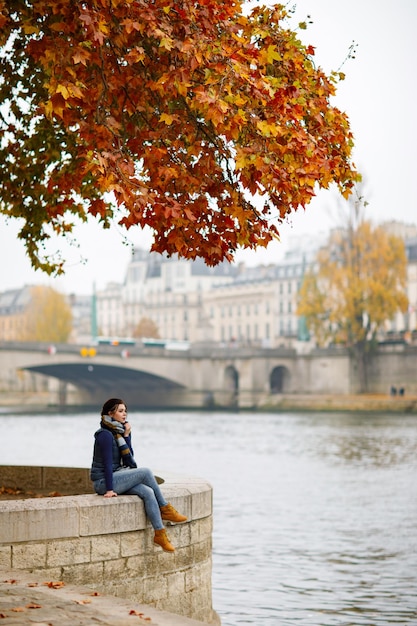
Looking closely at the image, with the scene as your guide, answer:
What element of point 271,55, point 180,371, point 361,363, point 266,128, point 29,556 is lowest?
point 29,556

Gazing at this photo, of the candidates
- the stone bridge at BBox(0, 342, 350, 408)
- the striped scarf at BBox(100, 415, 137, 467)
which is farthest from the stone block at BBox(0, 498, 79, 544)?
→ the stone bridge at BBox(0, 342, 350, 408)

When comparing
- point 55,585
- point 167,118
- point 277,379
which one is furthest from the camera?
point 277,379

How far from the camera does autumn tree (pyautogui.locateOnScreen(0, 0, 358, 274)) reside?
1070cm

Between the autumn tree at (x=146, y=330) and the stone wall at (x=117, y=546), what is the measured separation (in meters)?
141

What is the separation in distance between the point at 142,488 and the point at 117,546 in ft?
1.78

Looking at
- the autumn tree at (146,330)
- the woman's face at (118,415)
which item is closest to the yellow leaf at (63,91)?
the woman's face at (118,415)

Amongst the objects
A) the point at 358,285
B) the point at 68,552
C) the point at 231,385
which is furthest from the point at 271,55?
the point at 231,385

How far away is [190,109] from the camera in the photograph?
11609mm

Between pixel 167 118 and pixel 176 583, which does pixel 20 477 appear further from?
pixel 167 118

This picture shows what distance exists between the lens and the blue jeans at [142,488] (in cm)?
1093

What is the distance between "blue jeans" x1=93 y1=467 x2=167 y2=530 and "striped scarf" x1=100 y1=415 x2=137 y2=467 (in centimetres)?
11

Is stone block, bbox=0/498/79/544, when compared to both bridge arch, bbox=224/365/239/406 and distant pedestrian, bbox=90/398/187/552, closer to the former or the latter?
distant pedestrian, bbox=90/398/187/552

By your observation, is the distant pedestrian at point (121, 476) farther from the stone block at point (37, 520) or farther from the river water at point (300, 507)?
the river water at point (300, 507)

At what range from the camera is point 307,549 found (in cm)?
2094
